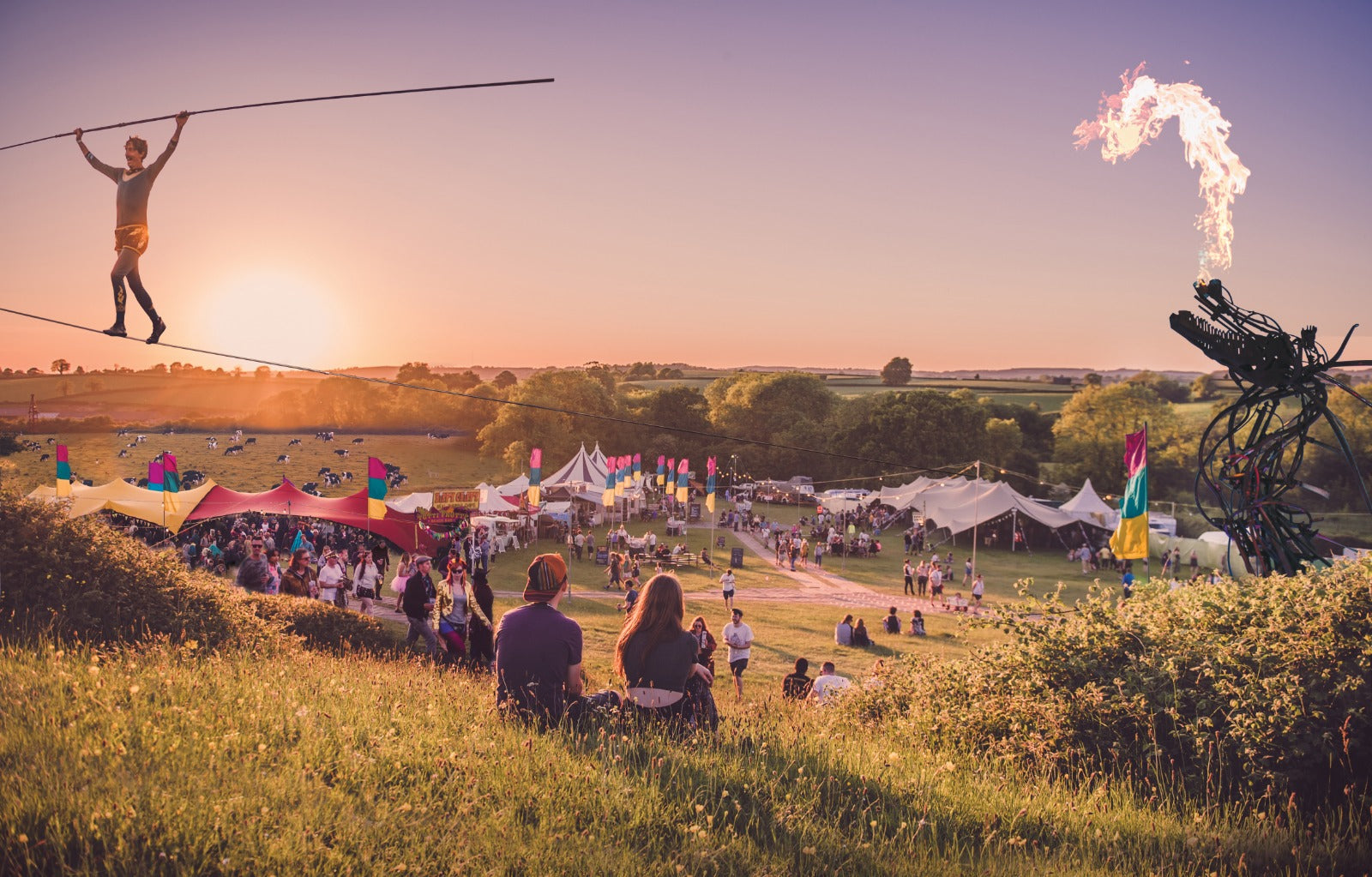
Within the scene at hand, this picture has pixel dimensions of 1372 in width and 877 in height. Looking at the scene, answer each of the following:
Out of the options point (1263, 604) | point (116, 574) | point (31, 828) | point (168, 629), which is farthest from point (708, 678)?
point (116, 574)

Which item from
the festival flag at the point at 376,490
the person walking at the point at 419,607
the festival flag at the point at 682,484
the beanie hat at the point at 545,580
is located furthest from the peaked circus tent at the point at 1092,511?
the beanie hat at the point at 545,580

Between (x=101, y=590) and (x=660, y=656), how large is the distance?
610 cm

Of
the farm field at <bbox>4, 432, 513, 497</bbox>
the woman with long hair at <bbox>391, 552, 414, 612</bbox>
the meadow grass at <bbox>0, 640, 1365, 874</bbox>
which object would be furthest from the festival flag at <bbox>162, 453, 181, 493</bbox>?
the meadow grass at <bbox>0, 640, 1365, 874</bbox>

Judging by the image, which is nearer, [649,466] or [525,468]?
[525,468]

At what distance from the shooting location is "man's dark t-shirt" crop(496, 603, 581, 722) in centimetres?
432

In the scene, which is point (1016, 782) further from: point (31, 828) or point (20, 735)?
point (20, 735)

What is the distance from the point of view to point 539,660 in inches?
171

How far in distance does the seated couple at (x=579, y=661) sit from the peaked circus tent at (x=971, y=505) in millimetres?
28143

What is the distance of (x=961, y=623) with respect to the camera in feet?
21.1

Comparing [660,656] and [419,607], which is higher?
[660,656]

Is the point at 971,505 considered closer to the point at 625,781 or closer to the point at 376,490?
the point at 376,490

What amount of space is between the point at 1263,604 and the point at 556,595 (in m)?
4.72

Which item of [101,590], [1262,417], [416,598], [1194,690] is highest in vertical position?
[1262,417]

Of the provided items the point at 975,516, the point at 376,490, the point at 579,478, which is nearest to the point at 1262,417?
the point at 376,490
